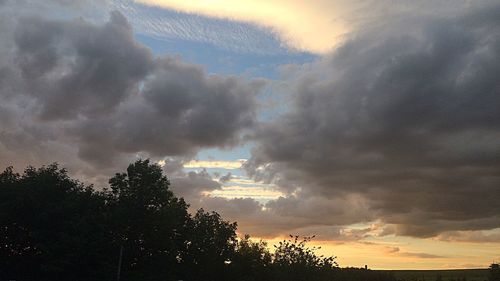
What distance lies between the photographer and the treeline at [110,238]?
220 ft

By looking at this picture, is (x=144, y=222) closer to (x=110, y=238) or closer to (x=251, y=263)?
(x=110, y=238)

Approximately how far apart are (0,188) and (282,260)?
128 ft

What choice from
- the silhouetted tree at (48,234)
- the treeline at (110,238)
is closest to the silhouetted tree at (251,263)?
the treeline at (110,238)

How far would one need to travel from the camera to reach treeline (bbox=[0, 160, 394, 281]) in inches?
2635

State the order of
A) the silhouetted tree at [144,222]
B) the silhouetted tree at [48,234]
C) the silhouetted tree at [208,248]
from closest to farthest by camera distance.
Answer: the silhouetted tree at [48,234], the silhouetted tree at [144,222], the silhouetted tree at [208,248]

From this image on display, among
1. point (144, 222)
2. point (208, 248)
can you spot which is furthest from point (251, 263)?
point (144, 222)

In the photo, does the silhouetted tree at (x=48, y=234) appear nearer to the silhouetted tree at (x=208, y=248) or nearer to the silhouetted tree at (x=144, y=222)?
the silhouetted tree at (x=144, y=222)

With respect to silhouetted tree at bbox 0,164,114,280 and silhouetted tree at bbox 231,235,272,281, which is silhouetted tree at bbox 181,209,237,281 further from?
silhouetted tree at bbox 0,164,114,280

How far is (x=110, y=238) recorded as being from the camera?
69750mm

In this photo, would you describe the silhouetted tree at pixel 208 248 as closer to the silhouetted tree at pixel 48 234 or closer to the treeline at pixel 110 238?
the treeline at pixel 110 238

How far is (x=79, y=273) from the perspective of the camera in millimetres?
67312

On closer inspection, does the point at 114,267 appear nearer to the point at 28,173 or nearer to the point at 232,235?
the point at 28,173

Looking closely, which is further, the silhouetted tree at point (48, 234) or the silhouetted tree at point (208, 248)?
the silhouetted tree at point (208, 248)

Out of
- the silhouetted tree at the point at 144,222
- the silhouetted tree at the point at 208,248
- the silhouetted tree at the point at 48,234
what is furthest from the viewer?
the silhouetted tree at the point at 208,248
